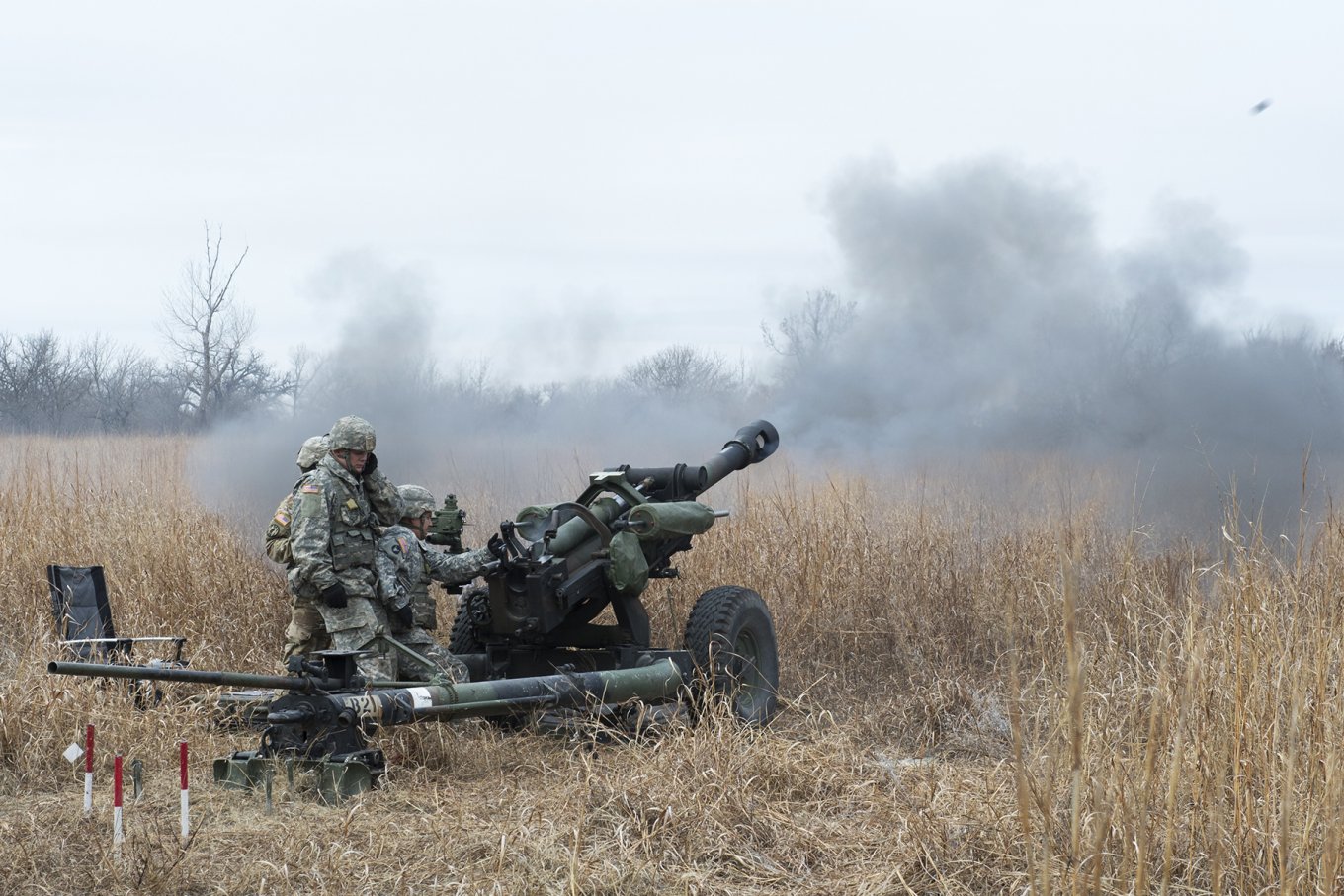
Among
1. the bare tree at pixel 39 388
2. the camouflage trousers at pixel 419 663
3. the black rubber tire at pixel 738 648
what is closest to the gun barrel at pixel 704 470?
the black rubber tire at pixel 738 648

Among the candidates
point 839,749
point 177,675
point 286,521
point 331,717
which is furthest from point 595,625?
point 177,675

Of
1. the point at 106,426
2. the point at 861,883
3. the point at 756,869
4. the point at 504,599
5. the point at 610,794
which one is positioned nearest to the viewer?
the point at 861,883

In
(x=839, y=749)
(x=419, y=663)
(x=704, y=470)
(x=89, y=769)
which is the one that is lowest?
(x=839, y=749)

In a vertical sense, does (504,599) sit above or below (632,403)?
below

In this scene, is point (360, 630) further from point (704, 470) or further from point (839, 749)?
point (839, 749)

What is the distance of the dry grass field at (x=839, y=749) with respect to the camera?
3715 millimetres

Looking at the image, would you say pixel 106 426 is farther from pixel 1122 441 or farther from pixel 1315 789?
pixel 1315 789

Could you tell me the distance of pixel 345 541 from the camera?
7387 millimetres

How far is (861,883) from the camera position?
4.07 metres

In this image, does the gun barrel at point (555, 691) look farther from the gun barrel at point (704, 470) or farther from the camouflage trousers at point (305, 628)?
the camouflage trousers at point (305, 628)

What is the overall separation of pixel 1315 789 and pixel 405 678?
4.91 meters

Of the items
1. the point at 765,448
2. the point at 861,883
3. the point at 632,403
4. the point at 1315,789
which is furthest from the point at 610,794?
the point at 632,403

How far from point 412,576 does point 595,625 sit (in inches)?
39.0

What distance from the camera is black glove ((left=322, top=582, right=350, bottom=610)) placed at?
23.6 ft
